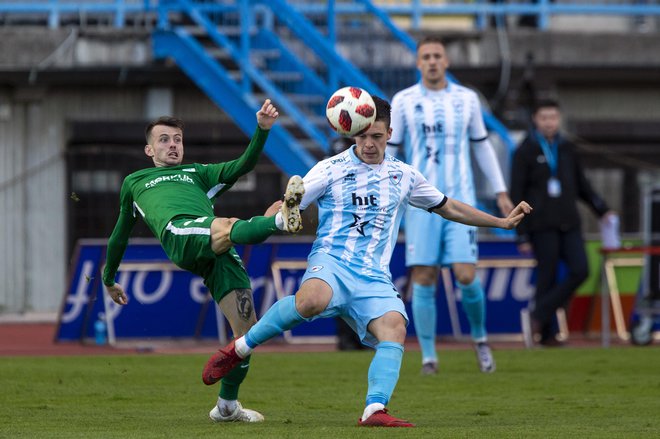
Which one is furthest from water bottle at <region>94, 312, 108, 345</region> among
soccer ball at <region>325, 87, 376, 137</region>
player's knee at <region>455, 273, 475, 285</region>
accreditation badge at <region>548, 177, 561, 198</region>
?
soccer ball at <region>325, 87, 376, 137</region>

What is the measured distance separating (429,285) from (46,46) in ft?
32.9

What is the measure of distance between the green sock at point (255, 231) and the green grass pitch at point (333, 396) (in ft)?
3.44

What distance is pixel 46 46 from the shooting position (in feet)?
68.7

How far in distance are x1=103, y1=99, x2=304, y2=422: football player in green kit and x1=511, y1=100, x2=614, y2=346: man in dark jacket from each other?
7.10 meters

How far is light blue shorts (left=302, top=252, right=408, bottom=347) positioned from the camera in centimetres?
864

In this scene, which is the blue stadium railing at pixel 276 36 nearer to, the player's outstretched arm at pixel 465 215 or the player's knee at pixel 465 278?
the player's knee at pixel 465 278

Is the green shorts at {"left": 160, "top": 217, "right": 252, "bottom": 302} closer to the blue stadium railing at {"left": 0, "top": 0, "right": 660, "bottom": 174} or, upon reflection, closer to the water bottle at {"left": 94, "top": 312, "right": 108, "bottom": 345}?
the water bottle at {"left": 94, "top": 312, "right": 108, "bottom": 345}

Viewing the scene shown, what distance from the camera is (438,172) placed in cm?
1239

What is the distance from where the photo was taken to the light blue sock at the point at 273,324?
859 cm

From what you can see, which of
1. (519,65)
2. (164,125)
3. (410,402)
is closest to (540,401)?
(410,402)

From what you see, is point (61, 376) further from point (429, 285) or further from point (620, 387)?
point (620, 387)

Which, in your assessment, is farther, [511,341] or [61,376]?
[511,341]

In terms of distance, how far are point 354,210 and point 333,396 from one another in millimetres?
2518

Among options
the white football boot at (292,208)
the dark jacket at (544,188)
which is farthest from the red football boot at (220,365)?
the dark jacket at (544,188)
